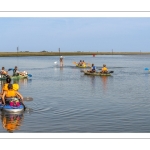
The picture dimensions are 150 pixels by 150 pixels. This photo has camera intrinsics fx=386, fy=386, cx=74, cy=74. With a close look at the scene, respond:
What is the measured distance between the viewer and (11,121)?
61.9ft

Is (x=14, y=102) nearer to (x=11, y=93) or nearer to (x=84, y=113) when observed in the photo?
(x=11, y=93)

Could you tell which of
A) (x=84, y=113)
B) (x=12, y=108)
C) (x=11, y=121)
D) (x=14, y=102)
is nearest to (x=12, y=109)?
(x=12, y=108)

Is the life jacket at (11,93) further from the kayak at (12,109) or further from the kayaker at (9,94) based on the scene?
the kayak at (12,109)

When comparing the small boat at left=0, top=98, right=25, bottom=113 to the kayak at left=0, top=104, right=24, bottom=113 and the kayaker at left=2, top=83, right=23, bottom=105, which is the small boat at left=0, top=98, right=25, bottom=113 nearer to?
the kayak at left=0, top=104, right=24, bottom=113

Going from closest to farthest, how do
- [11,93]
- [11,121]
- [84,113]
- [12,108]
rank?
[11,121], [12,108], [11,93], [84,113]

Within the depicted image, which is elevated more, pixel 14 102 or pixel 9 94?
pixel 9 94

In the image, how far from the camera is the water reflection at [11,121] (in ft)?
57.2

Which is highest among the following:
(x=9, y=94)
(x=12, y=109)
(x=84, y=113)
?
(x=9, y=94)

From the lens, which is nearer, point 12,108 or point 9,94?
point 12,108

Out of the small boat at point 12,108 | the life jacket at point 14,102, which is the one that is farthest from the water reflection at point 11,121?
the life jacket at point 14,102

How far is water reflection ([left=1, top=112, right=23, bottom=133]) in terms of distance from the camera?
17422mm
